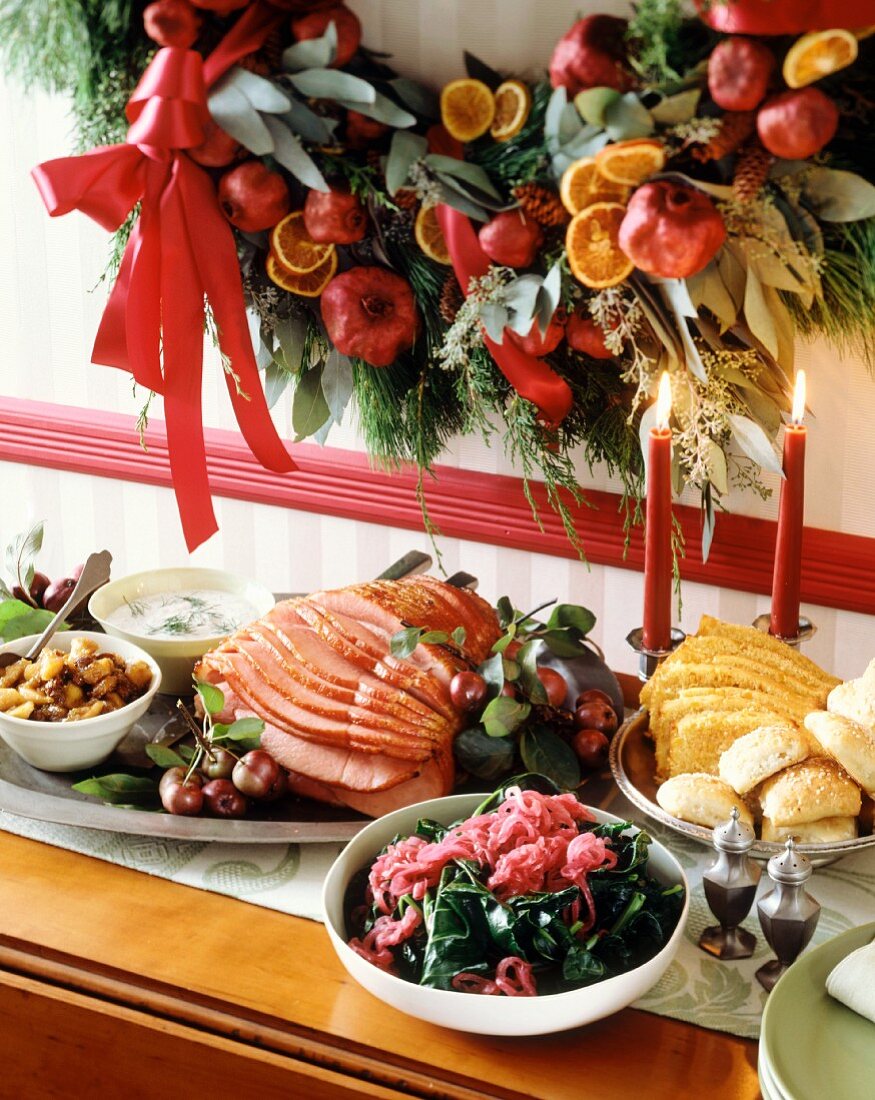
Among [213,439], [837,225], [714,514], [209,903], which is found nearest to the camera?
[209,903]

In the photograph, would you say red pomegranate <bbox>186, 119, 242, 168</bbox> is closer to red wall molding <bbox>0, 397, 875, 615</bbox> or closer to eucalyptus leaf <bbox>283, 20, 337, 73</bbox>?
eucalyptus leaf <bbox>283, 20, 337, 73</bbox>

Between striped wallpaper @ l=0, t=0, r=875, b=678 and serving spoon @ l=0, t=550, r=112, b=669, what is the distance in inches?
21.6

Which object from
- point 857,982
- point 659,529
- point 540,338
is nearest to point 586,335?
point 540,338

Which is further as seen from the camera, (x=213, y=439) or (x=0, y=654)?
(x=213, y=439)

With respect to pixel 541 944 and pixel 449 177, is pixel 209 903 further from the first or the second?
pixel 449 177

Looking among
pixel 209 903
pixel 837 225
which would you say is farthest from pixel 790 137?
pixel 209 903

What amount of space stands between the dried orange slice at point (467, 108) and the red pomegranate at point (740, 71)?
0.88 ft

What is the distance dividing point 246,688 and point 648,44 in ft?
2.47

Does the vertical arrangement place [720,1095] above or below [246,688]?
below

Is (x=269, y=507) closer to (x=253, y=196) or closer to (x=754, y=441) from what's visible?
(x=253, y=196)

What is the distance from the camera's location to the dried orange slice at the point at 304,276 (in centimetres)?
149

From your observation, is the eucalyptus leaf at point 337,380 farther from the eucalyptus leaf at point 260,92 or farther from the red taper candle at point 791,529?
the red taper candle at point 791,529

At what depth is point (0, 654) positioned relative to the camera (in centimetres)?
142

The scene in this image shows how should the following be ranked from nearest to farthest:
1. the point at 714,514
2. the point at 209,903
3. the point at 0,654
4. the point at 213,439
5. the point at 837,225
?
the point at 209,903, the point at 837,225, the point at 0,654, the point at 714,514, the point at 213,439
